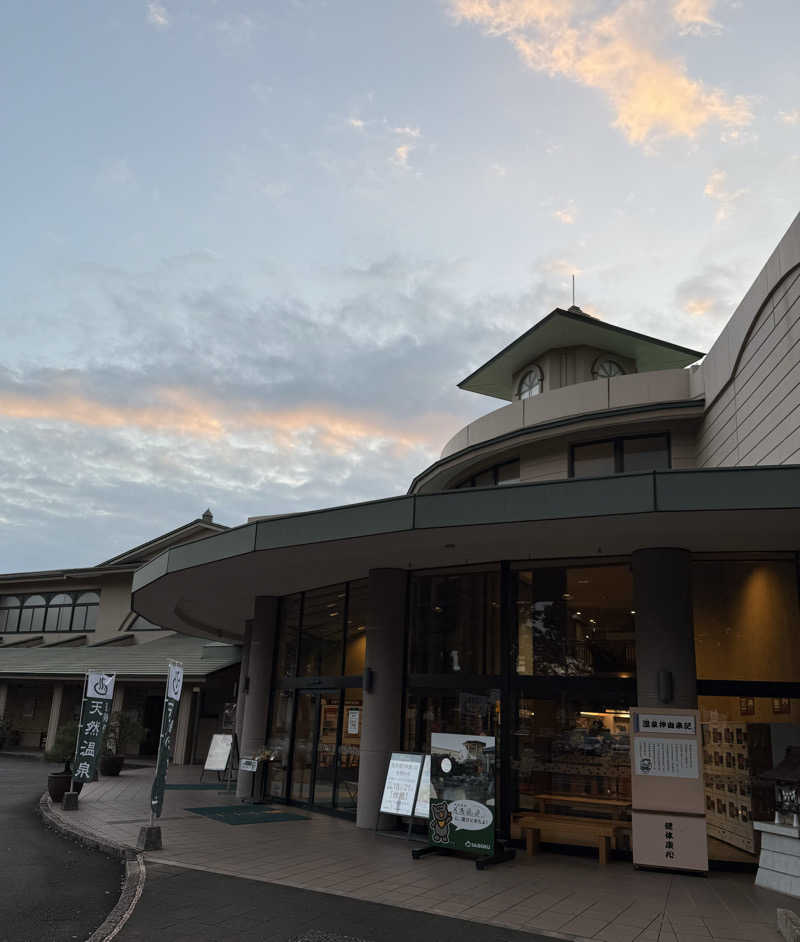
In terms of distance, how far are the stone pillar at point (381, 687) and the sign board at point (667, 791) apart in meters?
4.24

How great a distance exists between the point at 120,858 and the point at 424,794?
4380 mm

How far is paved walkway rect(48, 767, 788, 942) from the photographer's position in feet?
24.2

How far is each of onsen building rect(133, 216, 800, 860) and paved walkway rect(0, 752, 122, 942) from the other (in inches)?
184

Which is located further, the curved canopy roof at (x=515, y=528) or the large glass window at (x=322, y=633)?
the large glass window at (x=322, y=633)

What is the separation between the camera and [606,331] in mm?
19125

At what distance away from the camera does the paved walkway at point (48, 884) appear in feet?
23.0

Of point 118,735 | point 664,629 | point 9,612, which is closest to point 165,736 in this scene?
point 664,629

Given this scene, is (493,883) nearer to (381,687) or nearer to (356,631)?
(381,687)

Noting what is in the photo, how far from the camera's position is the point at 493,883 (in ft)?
29.5

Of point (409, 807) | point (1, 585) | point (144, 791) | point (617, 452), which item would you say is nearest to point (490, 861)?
point (409, 807)

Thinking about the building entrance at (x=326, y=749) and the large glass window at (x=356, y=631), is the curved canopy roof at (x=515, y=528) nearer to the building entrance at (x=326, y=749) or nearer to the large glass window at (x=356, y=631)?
the large glass window at (x=356, y=631)

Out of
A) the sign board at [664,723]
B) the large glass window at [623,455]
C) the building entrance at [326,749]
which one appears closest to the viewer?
the sign board at [664,723]

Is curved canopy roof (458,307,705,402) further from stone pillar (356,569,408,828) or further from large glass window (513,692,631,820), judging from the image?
large glass window (513,692,631,820)

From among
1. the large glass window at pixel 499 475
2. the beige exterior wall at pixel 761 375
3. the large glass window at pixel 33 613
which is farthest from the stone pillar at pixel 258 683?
the large glass window at pixel 33 613
